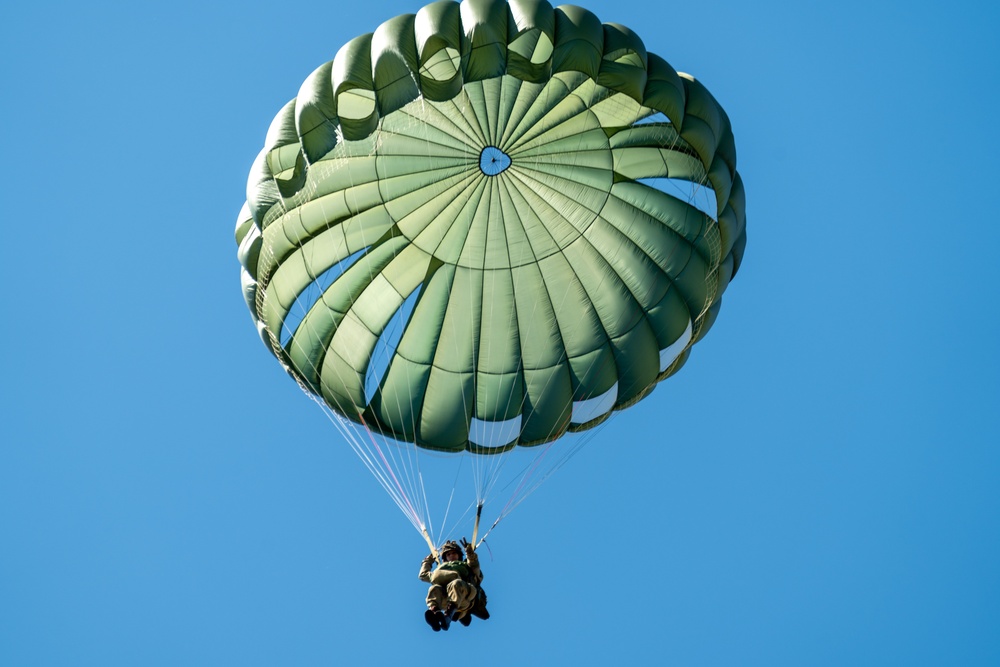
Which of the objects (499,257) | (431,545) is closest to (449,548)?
(431,545)

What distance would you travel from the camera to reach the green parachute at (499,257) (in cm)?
1728

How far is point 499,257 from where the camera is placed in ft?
57.4

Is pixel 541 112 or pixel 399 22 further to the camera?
pixel 541 112

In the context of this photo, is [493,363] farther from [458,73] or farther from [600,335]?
[458,73]

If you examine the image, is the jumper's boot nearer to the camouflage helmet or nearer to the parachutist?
the parachutist

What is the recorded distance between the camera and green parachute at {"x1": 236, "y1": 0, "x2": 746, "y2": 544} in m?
17.3

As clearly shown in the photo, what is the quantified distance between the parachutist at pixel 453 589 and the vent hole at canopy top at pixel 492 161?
14.3 ft

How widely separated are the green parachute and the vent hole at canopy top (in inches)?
0.6

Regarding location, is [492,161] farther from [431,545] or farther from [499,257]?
[431,545]

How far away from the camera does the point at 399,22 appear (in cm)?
1550

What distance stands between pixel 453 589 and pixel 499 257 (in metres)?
3.93

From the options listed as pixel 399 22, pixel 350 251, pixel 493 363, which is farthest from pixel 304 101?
pixel 493 363

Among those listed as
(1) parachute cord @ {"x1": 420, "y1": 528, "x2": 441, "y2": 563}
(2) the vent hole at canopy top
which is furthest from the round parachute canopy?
(1) parachute cord @ {"x1": 420, "y1": 528, "x2": 441, "y2": 563}

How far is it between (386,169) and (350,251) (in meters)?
1.04
